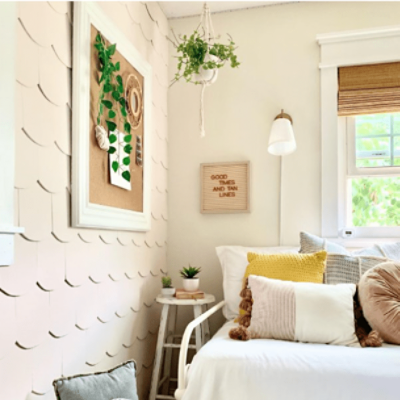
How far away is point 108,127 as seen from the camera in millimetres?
2031

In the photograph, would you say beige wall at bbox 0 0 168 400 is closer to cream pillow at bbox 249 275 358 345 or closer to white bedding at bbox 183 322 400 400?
white bedding at bbox 183 322 400 400

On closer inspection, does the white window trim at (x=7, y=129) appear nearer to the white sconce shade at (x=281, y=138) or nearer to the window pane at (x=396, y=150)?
the white sconce shade at (x=281, y=138)

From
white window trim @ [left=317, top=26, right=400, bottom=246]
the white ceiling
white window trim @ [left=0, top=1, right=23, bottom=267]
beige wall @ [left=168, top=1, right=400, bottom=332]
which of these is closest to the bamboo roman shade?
white window trim @ [left=317, top=26, right=400, bottom=246]

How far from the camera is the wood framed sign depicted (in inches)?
112

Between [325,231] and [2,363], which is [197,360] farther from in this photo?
[325,231]

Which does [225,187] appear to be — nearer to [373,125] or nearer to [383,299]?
[373,125]

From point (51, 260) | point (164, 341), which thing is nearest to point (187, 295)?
point (164, 341)

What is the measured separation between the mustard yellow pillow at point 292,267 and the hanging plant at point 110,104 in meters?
0.78

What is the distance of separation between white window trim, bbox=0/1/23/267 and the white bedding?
813 mm

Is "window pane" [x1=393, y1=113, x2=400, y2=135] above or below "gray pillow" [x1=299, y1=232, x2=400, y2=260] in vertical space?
above

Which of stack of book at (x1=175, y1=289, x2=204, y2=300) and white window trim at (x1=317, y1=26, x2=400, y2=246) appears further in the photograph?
white window trim at (x1=317, y1=26, x2=400, y2=246)

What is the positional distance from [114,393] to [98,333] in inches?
25.7

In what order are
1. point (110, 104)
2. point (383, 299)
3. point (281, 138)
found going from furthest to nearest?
1. point (281, 138)
2. point (110, 104)
3. point (383, 299)

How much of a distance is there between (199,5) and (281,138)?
41.1 inches
